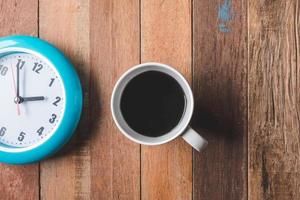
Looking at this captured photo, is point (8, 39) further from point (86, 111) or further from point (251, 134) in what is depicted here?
point (251, 134)

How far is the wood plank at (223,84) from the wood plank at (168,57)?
0.05 ft

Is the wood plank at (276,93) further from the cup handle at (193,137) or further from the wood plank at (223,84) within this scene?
the cup handle at (193,137)

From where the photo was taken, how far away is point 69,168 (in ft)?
2.18

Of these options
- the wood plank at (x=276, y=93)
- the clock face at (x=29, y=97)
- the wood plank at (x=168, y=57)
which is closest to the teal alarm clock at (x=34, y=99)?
the clock face at (x=29, y=97)

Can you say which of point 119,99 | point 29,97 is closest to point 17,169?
point 29,97

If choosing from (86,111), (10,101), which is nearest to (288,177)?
(86,111)

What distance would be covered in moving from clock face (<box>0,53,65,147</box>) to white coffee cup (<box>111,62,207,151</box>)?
0.11 meters

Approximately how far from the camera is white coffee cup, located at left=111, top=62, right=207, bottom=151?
56cm

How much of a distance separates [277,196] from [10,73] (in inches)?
18.3

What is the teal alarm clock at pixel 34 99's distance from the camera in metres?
0.63

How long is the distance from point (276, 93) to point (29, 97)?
387 mm

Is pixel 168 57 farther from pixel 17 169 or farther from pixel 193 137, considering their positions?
pixel 17 169

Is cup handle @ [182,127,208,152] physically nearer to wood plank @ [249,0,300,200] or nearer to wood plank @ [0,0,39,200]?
wood plank @ [249,0,300,200]

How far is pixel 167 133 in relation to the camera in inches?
22.8
